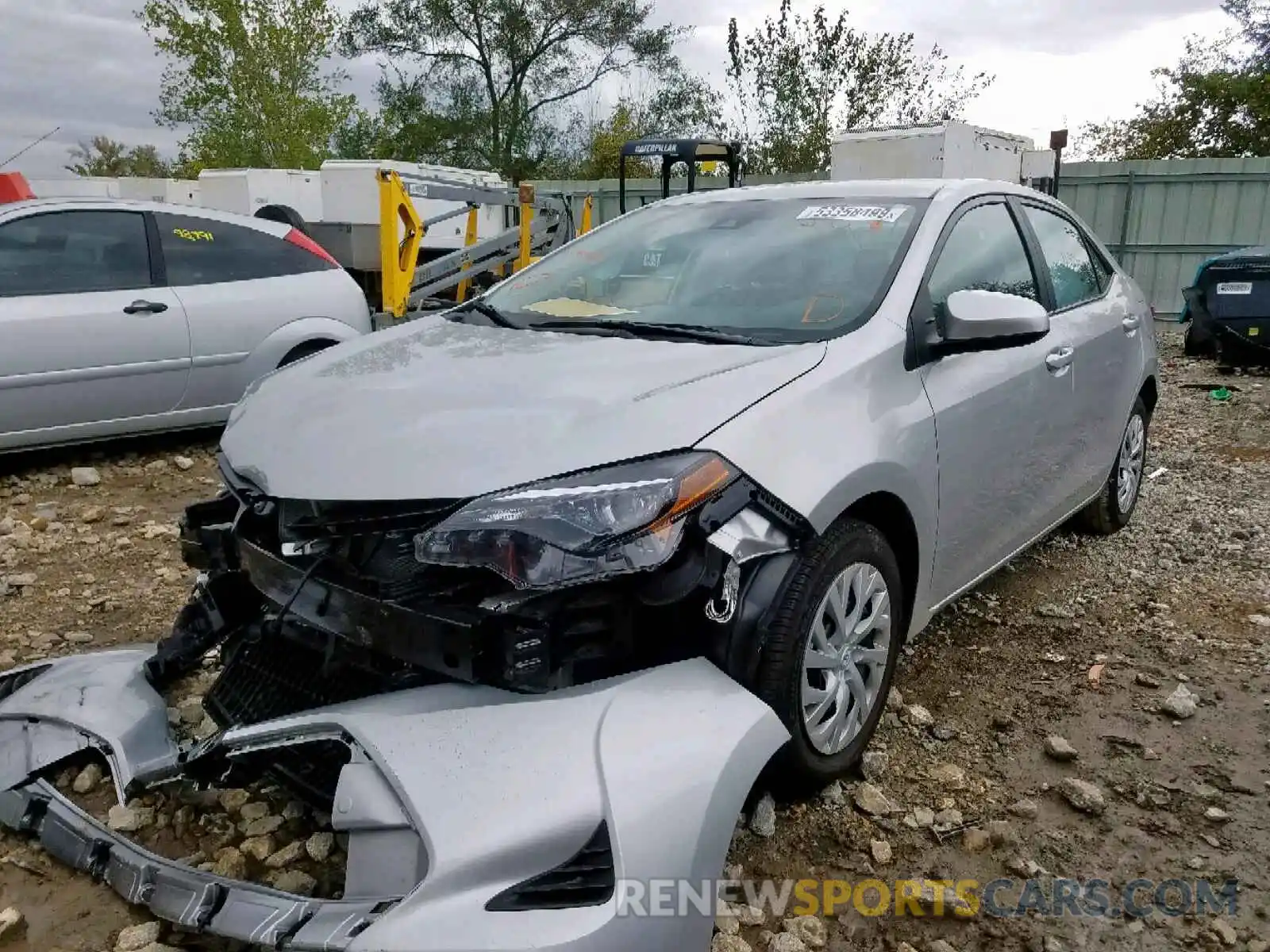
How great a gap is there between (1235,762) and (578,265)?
2461mm

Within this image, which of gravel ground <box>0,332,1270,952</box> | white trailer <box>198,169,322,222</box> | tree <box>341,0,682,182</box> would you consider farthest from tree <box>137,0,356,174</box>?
gravel ground <box>0,332,1270,952</box>

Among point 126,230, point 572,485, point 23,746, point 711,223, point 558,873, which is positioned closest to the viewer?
point 558,873

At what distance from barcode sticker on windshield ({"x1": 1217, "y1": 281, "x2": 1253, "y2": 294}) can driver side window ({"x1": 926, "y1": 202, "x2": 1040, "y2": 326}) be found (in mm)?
7036

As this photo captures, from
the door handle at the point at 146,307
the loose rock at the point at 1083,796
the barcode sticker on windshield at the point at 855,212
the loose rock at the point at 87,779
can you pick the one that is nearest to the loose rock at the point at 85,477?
the door handle at the point at 146,307

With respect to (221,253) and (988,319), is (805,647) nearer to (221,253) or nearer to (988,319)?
(988,319)

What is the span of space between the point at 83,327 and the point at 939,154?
888 centimetres

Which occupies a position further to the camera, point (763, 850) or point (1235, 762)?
point (1235, 762)

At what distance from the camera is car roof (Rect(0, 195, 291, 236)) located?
506cm

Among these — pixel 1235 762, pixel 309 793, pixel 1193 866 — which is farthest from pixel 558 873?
pixel 1235 762

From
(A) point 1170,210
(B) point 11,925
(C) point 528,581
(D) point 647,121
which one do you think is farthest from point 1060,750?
(D) point 647,121

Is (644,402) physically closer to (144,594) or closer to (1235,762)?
(1235,762)

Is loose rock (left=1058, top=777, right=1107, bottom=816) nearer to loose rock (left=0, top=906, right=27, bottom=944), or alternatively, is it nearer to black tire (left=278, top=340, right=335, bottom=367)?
loose rock (left=0, top=906, right=27, bottom=944)

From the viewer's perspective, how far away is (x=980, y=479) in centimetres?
281

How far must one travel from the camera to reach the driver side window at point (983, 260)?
2789 millimetres
